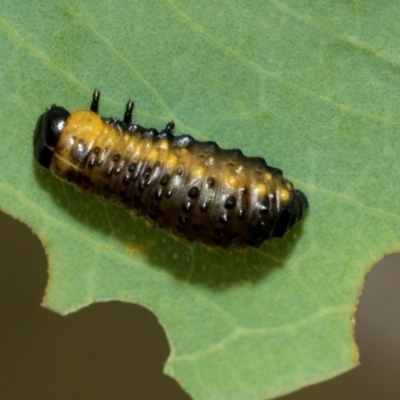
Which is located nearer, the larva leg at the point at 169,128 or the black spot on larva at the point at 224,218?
the black spot on larva at the point at 224,218

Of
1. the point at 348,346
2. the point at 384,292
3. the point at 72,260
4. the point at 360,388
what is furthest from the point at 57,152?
the point at 360,388

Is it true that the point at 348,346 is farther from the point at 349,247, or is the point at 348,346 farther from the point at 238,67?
the point at 238,67

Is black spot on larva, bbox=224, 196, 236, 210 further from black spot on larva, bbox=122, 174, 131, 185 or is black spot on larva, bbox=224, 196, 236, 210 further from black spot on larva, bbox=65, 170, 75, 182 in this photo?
black spot on larva, bbox=65, 170, 75, 182

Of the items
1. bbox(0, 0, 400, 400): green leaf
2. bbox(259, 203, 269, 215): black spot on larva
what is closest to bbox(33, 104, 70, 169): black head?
bbox(0, 0, 400, 400): green leaf

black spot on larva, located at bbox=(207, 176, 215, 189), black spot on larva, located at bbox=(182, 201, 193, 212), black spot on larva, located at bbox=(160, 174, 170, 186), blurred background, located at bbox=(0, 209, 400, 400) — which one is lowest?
blurred background, located at bbox=(0, 209, 400, 400)

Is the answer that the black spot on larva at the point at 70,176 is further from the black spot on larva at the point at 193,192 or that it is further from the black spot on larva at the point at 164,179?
the black spot on larva at the point at 193,192

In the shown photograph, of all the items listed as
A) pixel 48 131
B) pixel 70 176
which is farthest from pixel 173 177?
pixel 48 131

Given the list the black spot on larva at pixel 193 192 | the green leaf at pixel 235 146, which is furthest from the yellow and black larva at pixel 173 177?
the green leaf at pixel 235 146

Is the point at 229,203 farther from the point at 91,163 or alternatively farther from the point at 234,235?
the point at 91,163

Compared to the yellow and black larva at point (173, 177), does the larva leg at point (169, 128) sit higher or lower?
higher
